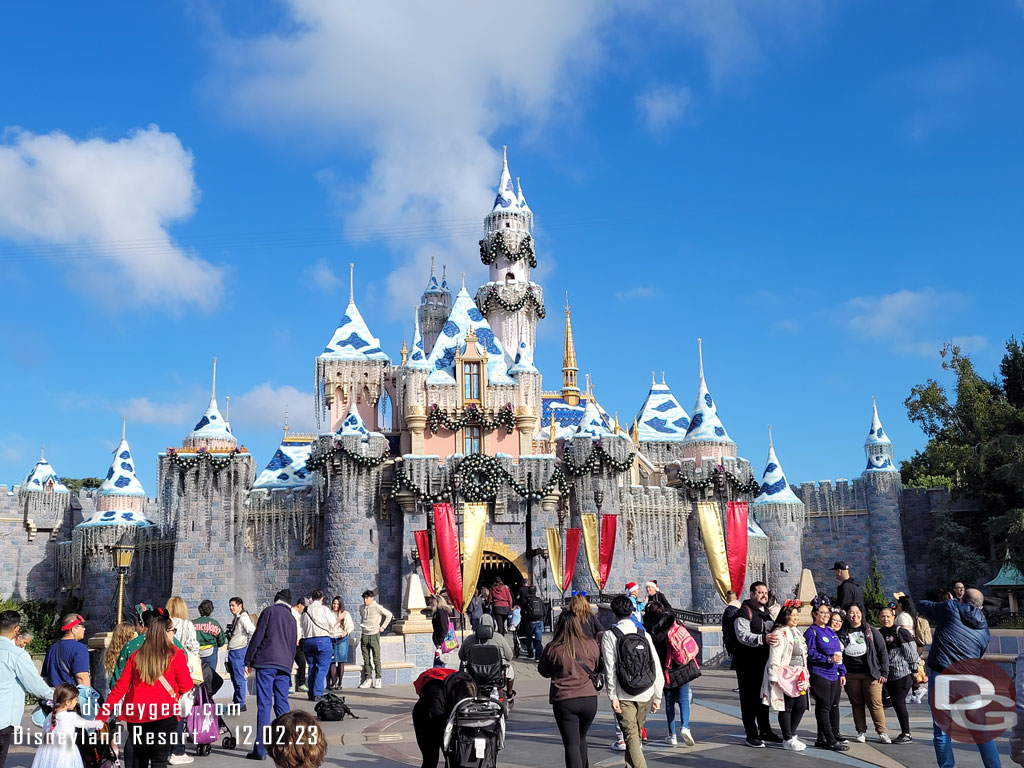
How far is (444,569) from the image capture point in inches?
966

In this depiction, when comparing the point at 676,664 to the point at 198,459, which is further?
the point at 198,459

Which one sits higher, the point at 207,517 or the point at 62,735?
the point at 207,517

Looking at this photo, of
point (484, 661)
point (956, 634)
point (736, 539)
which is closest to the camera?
point (484, 661)

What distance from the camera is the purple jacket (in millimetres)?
8320

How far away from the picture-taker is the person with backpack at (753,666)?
8.59m

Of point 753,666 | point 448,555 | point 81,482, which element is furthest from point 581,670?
point 81,482

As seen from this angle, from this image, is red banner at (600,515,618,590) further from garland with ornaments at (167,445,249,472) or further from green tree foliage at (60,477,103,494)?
green tree foliage at (60,477,103,494)

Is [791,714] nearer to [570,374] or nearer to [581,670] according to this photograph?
[581,670]

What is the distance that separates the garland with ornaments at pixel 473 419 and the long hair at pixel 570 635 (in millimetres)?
25142

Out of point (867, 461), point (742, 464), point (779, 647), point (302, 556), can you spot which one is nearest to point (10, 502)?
point (302, 556)

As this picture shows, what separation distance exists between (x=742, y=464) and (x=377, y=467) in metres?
12.2

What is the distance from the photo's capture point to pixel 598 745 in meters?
8.78

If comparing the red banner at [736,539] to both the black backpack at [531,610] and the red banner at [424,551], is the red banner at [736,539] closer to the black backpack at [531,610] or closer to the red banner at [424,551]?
the red banner at [424,551]

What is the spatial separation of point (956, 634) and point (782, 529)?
91.2 ft
